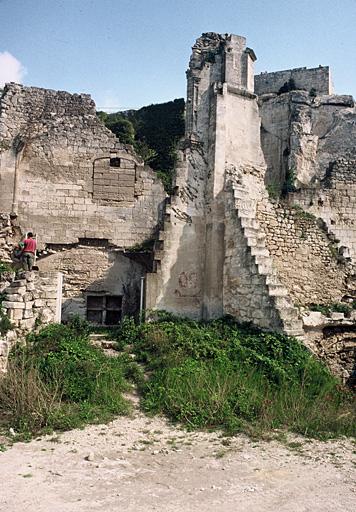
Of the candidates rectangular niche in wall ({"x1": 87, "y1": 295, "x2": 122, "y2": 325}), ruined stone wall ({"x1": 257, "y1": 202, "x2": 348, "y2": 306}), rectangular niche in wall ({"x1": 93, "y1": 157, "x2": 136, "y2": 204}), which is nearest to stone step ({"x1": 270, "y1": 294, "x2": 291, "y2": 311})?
ruined stone wall ({"x1": 257, "y1": 202, "x2": 348, "y2": 306})

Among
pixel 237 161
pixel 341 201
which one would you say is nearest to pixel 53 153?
pixel 237 161

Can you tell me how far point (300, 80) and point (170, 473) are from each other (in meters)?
26.9

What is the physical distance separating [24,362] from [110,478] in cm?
334

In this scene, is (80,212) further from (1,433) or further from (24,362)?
(1,433)

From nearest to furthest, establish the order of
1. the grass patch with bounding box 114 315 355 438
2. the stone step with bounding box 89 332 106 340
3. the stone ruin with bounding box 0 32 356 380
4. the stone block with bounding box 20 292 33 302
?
1. the grass patch with bounding box 114 315 355 438
2. the stone block with bounding box 20 292 33 302
3. the stone step with bounding box 89 332 106 340
4. the stone ruin with bounding box 0 32 356 380

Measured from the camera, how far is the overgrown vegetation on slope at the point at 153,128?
24.2 m

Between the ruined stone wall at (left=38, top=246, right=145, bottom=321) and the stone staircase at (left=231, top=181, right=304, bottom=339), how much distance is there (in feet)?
11.8

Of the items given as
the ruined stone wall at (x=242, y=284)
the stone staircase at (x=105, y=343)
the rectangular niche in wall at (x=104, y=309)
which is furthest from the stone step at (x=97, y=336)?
the ruined stone wall at (x=242, y=284)

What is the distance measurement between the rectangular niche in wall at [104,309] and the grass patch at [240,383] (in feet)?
8.86

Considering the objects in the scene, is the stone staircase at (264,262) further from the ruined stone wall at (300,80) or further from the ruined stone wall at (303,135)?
the ruined stone wall at (300,80)

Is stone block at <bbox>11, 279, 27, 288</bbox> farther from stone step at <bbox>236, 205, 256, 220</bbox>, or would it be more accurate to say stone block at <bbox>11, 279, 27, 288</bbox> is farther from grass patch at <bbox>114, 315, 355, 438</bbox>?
stone step at <bbox>236, 205, 256, 220</bbox>

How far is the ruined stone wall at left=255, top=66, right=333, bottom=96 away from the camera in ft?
85.2

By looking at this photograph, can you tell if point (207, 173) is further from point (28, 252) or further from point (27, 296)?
point (27, 296)

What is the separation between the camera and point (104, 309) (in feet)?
41.5
